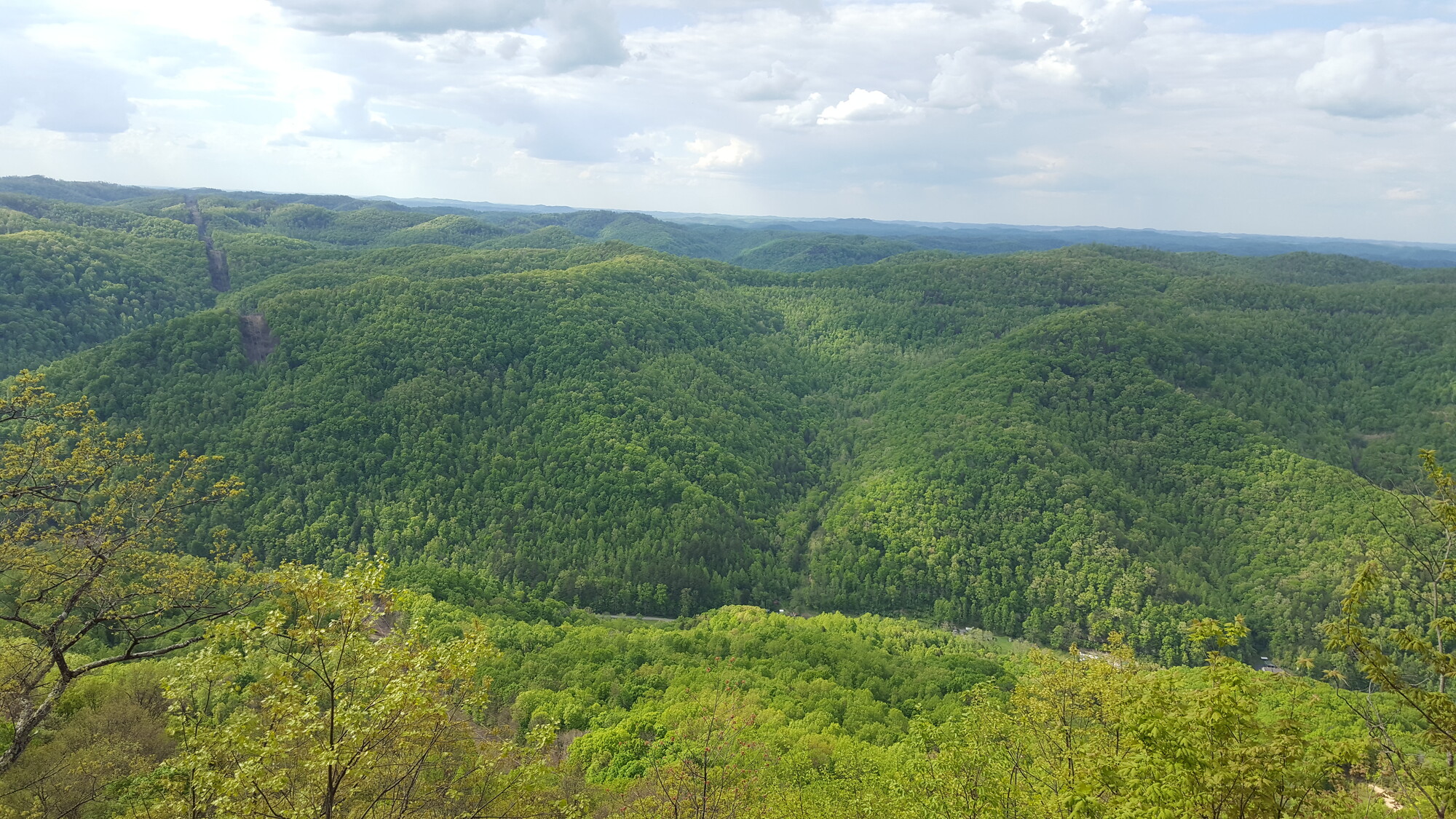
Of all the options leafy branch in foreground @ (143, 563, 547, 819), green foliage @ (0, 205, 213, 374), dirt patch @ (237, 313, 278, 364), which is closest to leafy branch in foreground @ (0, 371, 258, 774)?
leafy branch in foreground @ (143, 563, 547, 819)

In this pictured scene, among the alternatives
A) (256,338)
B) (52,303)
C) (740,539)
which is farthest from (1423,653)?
(52,303)

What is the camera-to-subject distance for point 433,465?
4808 inches

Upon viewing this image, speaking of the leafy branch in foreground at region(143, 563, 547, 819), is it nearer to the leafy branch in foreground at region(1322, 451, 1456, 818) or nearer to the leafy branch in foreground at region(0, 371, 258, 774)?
the leafy branch in foreground at region(0, 371, 258, 774)

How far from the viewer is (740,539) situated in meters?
121

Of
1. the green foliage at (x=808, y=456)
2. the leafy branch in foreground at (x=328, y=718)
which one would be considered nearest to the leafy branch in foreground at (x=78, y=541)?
the leafy branch in foreground at (x=328, y=718)

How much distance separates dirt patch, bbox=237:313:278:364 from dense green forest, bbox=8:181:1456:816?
78 centimetres

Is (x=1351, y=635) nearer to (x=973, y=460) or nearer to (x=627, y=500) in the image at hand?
(x=627, y=500)

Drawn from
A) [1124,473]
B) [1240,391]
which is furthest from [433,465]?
[1240,391]

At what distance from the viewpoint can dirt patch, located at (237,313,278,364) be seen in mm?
141500

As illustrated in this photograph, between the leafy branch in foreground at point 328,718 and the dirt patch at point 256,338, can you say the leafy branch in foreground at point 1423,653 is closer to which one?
the leafy branch in foreground at point 328,718

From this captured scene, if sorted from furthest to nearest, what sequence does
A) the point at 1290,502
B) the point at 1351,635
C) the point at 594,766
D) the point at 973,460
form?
the point at 973,460
the point at 1290,502
the point at 594,766
the point at 1351,635

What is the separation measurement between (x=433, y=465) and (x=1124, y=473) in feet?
462

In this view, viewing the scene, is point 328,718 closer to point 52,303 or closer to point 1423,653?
point 1423,653

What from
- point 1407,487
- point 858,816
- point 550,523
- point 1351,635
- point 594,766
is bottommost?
point 550,523
